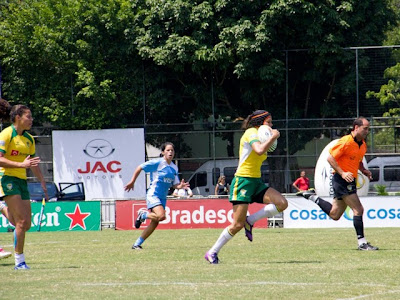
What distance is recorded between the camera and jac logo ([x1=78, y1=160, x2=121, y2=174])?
119ft

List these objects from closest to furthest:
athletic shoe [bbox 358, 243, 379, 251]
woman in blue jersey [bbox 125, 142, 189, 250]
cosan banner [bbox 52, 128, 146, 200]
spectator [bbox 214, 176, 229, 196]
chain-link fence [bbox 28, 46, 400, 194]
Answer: athletic shoe [bbox 358, 243, 379, 251], woman in blue jersey [bbox 125, 142, 189, 250], spectator [bbox 214, 176, 229, 196], chain-link fence [bbox 28, 46, 400, 194], cosan banner [bbox 52, 128, 146, 200]

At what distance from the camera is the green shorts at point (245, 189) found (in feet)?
36.6

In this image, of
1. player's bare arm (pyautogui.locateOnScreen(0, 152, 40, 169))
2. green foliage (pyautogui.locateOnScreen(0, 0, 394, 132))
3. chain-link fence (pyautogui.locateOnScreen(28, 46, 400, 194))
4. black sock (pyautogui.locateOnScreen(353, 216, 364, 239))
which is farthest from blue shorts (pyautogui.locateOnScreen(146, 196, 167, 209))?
chain-link fence (pyautogui.locateOnScreen(28, 46, 400, 194))

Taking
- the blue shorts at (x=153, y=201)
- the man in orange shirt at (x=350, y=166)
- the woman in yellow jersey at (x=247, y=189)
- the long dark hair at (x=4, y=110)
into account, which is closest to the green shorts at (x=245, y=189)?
the woman in yellow jersey at (x=247, y=189)

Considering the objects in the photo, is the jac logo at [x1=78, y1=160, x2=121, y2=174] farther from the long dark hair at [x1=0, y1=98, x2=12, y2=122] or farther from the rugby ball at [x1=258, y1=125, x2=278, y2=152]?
the rugby ball at [x1=258, y1=125, x2=278, y2=152]

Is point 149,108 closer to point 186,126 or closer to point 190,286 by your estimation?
point 186,126

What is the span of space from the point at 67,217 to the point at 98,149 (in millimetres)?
9522

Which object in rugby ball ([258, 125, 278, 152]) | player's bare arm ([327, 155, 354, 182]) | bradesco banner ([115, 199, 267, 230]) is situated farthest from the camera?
bradesco banner ([115, 199, 267, 230])

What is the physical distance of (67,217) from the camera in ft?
89.2

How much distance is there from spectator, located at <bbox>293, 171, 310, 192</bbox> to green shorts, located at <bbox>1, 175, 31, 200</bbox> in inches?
892

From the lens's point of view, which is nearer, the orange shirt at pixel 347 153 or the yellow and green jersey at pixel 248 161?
the yellow and green jersey at pixel 248 161

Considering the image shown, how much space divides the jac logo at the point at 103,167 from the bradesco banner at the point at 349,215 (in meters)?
12.0

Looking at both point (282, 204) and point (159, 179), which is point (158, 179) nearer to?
point (159, 179)

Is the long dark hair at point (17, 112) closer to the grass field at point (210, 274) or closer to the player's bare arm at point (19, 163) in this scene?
the player's bare arm at point (19, 163)
